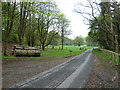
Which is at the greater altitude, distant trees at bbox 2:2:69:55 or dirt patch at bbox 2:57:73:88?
distant trees at bbox 2:2:69:55

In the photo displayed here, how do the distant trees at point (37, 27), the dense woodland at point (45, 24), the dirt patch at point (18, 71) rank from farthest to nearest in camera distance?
the distant trees at point (37, 27)
the dense woodland at point (45, 24)
the dirt patch at point (18, 71)

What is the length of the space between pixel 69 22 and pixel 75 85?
33.7 m

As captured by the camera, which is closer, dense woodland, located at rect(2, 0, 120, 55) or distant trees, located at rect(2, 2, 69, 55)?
dense woodland, located at rect(2, 0, 120, 55)

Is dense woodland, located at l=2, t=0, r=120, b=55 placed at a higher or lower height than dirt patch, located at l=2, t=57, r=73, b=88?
higher

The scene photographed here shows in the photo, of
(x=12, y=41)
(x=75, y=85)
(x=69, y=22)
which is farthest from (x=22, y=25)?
(x=69, y=22)

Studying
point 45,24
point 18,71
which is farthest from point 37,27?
point 18,71

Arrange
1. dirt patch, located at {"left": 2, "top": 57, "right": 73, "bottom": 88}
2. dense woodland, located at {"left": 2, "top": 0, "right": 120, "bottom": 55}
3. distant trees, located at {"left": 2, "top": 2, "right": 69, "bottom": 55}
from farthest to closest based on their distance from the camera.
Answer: distant trees, located at {"left": 2, "top": 2, "right": 69, "bottom": 55} → dense woodland, located at {"left": 2, "top": 0, "right": 120, "bottom": 55} → dirt patch, located at {"left": 2, "top": 57, "right": 73, "bottom": 88}

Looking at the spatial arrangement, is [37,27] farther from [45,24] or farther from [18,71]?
[18,71]

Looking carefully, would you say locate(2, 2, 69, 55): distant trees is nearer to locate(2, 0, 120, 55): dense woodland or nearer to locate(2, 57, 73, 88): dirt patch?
locate(2, 0, 120, 55): dense woodland

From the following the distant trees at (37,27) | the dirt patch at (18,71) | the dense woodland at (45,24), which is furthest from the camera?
the distant trees at (37,27)

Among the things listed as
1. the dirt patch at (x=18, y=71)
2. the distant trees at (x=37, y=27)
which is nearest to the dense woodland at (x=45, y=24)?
the distant trees at (x=37, y=27)

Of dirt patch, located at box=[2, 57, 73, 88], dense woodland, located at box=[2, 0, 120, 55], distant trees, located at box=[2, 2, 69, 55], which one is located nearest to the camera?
dirt patch, located at box=[2, 57, 73, 88]

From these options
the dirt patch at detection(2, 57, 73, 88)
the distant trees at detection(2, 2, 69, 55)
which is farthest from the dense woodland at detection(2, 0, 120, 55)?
the dirt patch at detection(2, 57, 73, 88)

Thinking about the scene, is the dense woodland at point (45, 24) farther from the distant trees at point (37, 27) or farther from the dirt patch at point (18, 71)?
the dirt patch at point (18, 71)
